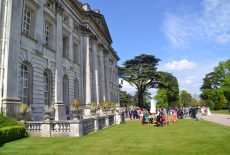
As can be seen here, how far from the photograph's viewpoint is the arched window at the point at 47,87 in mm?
25203

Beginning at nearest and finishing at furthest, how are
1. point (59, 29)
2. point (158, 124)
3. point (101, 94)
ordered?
point (158, 124)
point (59, 29)
point (101, 94)

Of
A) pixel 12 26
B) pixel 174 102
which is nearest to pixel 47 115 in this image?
pixel 12 26

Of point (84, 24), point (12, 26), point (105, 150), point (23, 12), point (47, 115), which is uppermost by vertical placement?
point (84, 24)

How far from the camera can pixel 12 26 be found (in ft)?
62.6

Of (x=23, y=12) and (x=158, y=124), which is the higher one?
(x=23, y=12)

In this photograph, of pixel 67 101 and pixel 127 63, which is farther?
pixel 127 63

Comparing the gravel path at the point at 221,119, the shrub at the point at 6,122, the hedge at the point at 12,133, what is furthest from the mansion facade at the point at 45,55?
the gravel path at the point at 221,119

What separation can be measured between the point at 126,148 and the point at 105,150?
100 centimetres

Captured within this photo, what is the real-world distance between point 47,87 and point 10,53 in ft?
24.5

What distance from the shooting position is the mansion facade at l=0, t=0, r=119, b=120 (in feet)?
61.6

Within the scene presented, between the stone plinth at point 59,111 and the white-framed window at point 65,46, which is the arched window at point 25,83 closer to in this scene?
the stone plinth at point 59,111

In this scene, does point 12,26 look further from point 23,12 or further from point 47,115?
point 47,115

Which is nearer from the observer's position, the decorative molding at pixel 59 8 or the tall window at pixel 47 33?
the tall window at pixel 47 33

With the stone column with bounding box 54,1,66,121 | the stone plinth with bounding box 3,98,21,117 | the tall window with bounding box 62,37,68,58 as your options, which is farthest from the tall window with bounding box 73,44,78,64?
the stone plinth with bounding box 3,98,21,117
